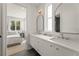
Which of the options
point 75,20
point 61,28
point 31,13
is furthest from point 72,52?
point 31,13

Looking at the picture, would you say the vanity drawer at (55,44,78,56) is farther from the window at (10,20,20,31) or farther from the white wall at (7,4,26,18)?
the window at (10,20,20,31)

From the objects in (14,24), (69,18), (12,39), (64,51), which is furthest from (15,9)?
(64,51)

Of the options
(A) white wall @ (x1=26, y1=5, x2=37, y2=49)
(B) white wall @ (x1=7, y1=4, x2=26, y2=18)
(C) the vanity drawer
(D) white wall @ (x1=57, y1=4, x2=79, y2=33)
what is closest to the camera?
(C) the vanity drawer

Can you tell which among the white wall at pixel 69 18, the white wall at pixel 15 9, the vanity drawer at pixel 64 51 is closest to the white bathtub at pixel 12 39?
the white wall at pixel 15 9

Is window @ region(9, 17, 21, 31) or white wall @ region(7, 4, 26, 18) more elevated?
white wall @ region(7, 4, 26, 18)

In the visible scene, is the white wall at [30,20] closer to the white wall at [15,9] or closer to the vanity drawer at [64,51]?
the white wall at [15,9]

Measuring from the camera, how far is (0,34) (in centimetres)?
259

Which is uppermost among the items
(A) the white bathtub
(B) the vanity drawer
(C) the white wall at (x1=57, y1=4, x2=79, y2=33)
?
(C) the white wall at (x1=57, y1=4, x2=79, y2=33)

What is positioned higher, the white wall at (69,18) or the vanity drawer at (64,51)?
the white wall at (69,18)

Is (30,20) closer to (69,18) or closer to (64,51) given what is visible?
(69,18)

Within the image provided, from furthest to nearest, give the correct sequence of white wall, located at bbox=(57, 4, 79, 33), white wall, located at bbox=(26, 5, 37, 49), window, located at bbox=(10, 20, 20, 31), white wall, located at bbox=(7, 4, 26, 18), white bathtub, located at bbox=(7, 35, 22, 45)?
window, located at bbox=(10, 20, 20, 31) → white bathtub, located at bbox=(7, 35, 22, 45) → white wall, located at bbox=(7, 4, 26, 18) → white wall, located at bbox=(26, 5, 37, 49) → white wall, located at bbox=(57, 4, 79, 33)

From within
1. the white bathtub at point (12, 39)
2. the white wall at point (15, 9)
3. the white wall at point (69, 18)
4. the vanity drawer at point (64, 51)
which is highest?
the white wall at point (15, 9)

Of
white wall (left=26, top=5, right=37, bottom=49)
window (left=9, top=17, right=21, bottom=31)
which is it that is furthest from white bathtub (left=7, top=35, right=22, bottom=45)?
window (left=9, top=17, right=21, bottom=31)

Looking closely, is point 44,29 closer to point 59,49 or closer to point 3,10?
point 3,10
